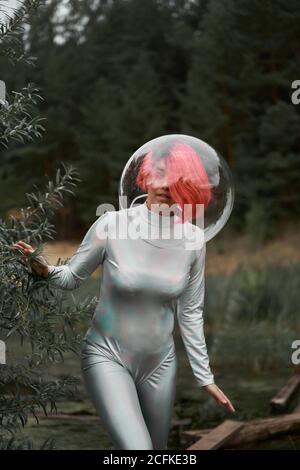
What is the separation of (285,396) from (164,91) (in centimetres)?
1778

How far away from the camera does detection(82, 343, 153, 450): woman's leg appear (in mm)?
2746

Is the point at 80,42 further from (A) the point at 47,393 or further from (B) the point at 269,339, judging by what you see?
(A) the point at 47,393

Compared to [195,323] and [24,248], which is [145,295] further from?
[24,248]

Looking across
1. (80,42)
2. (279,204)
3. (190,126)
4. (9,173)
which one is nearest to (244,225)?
(279,204)

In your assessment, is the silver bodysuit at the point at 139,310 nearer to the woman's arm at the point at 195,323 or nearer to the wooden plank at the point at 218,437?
the woman's arm at the point at 195,323

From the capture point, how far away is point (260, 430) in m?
5.72

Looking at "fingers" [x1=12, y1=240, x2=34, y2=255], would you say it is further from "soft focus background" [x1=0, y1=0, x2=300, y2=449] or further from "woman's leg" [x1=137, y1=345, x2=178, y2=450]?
"soft focus background" [x1=0, y1=0, x2=300, y2=449]

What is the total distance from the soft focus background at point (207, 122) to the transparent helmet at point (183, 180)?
248 inches

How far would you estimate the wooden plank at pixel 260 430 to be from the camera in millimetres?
5562

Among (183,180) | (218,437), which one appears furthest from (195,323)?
(218,437)

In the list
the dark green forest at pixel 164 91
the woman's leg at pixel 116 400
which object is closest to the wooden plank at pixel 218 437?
the woman's leg at pixel 116 400

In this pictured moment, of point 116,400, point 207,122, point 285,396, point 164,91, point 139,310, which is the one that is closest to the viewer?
point 116,400

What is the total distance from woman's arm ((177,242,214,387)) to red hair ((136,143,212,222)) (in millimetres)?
201

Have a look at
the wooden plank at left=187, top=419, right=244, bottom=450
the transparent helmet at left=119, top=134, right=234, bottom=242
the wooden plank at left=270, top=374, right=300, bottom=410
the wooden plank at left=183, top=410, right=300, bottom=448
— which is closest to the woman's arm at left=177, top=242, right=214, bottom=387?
the transparent helmet at left=119, top=134, right=234, bottom=242
